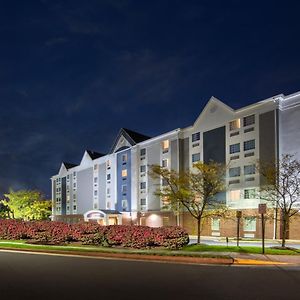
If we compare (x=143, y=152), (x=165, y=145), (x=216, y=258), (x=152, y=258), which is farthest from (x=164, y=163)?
(x=216, y=258)

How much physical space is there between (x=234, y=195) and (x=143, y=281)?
103 ft

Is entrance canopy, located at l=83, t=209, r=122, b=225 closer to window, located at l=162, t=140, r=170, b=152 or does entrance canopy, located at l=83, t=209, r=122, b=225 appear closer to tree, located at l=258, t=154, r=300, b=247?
window, located at l=162, t=140, r=170, b=152

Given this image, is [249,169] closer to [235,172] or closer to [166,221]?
[235,172]

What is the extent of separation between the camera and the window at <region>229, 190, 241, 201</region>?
135 feet

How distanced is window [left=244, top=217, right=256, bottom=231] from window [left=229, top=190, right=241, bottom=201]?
252 centimetres

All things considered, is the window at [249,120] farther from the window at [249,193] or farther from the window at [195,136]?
the window at [195,136]

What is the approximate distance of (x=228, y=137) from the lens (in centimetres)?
4281

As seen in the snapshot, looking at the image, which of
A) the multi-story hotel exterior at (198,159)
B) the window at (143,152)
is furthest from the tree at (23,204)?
the window at (143,152)

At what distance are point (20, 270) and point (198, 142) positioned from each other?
1380 inches

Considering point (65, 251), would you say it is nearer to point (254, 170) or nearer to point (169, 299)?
point (169, 299)

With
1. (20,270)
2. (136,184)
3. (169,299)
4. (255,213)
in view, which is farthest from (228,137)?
(169,299)

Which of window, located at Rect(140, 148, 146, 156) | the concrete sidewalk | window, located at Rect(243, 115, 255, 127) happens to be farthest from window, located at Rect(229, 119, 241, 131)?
the concrete sidewalk

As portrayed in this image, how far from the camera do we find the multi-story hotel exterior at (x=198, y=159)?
37.6 m

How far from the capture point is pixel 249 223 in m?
39.6
